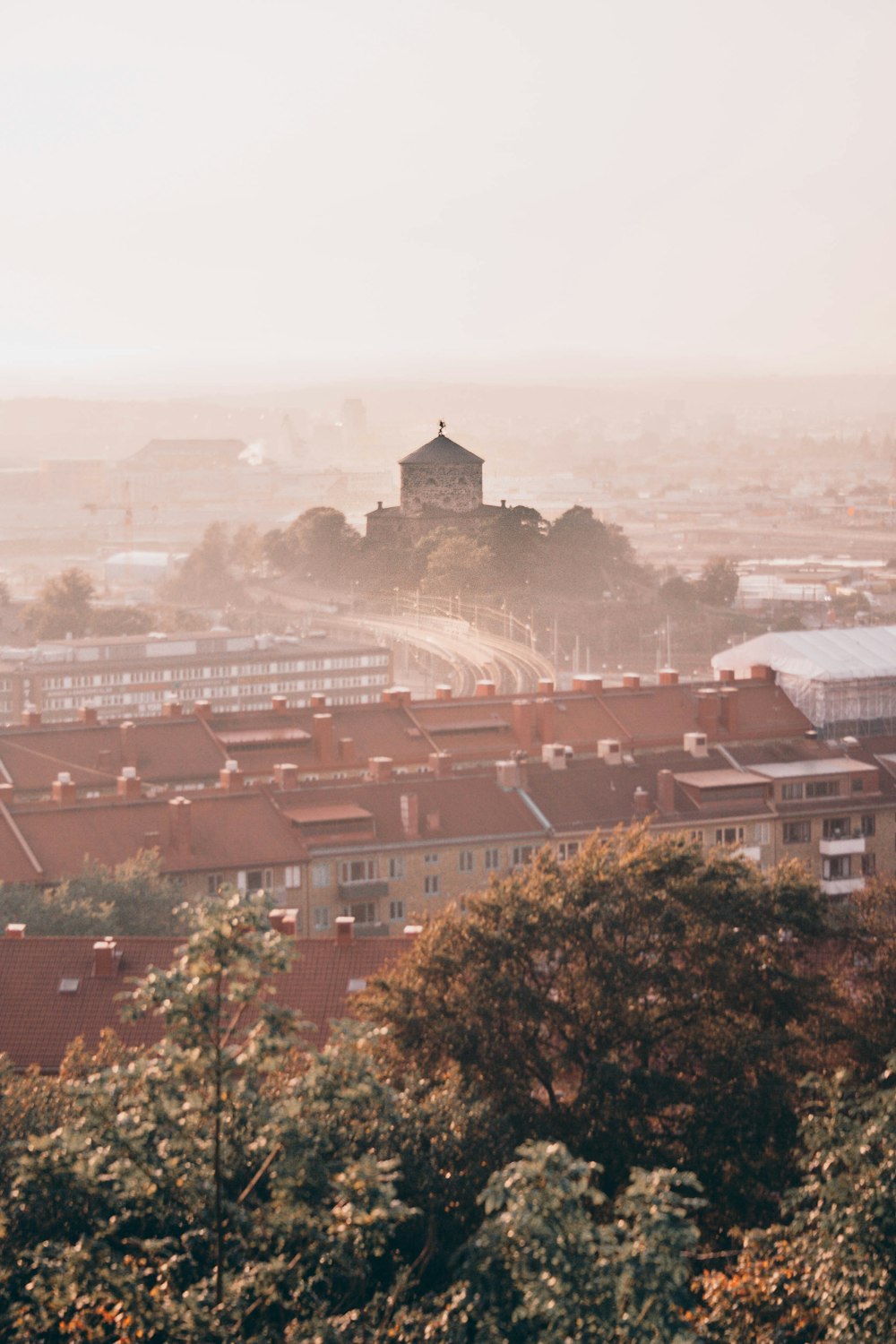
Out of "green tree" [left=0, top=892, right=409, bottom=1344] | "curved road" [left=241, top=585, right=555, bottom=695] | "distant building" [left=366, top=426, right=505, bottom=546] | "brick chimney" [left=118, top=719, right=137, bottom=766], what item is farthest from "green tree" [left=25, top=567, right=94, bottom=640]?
"green tree" [left=0, top=892, right=409, bottom=1344]

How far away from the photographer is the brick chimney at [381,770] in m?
17.1

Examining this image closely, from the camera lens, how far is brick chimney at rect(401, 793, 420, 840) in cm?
1580

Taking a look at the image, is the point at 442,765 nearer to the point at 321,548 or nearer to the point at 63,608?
the point at 63,608

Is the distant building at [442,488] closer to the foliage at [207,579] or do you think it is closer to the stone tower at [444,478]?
the stone tower at [444,478]

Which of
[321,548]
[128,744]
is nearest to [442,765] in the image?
[128,744]

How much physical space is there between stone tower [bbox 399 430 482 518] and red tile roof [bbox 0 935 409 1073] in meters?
37.7

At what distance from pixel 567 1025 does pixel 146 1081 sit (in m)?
2.45

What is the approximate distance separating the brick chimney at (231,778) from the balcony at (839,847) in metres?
4.93

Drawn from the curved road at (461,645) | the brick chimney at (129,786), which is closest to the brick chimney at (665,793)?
the brick chimney at (129,786)

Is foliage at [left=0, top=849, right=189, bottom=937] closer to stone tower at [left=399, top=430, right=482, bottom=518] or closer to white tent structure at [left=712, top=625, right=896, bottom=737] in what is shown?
white tent structure at [left=712, top=625, right=896, bottom=737]

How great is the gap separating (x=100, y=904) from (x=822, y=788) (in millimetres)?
7197

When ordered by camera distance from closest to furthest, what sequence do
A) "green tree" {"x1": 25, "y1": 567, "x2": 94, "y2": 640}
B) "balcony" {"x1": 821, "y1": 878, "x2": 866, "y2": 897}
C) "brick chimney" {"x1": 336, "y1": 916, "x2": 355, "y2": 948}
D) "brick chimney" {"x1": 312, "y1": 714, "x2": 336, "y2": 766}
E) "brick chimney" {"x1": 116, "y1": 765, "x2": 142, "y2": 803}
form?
"brick chimney" {"x1": 336, "y1": 916, "x2": 355, "y2": 948} < "brick chimney" {"x1": 116, "y1": 765, "x2": 142, "y2": 803} < "balcony" {"x1": 821, "y1": 878, "x2": 866, "y2": 897} < "brick chimney" {"x1": 312, "y1": 714, "x2": 336, "y2": 766} < "green tree" {"x1": 25, "y1": 567, "x2": 94, "y2": 640}

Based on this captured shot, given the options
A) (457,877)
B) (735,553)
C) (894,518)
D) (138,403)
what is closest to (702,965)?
(457,877)

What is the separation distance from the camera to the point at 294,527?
55406 millimetres
